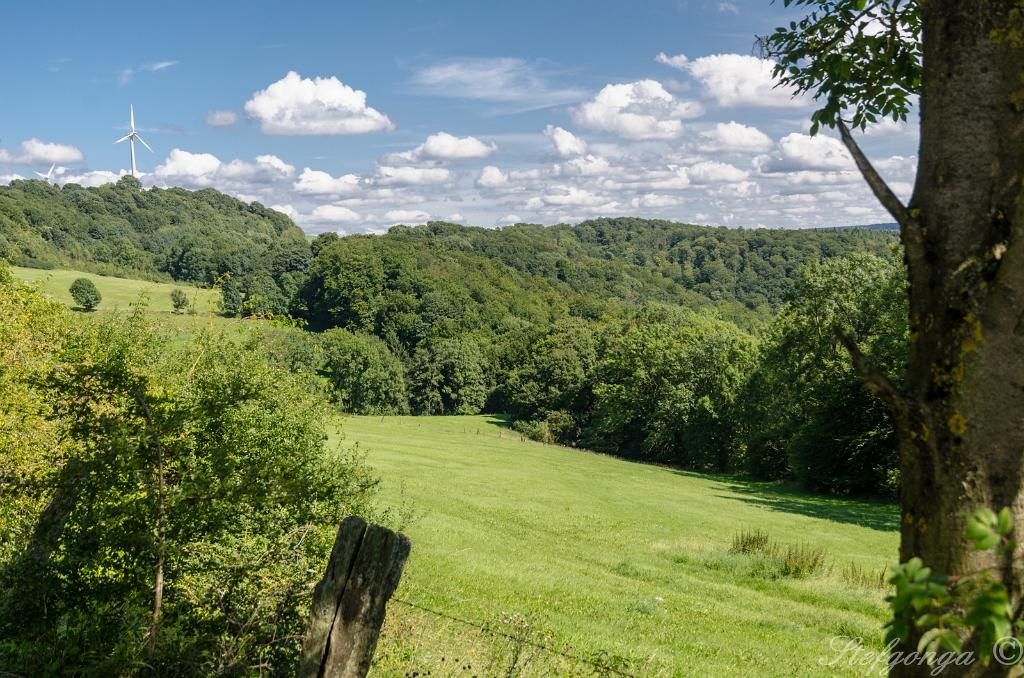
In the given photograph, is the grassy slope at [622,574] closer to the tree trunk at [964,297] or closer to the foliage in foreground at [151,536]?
the foliage in foreground at [151,536]

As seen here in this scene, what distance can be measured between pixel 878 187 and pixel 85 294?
329 feet

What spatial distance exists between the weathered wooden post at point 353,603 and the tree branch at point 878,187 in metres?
3.60

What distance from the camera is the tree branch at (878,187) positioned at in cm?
310

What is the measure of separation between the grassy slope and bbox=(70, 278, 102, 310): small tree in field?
6357 cm

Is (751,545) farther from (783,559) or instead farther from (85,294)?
(85,294)

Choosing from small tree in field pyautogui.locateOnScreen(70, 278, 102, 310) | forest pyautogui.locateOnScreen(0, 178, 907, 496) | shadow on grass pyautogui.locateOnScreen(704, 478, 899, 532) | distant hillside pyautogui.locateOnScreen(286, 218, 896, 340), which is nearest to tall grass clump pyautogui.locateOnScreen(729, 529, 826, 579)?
forest pyautogui.locateOnScreen(0, 178, 907, 496)

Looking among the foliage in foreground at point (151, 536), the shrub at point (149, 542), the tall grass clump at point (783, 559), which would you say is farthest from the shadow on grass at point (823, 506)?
the shrub at point (149, 542)

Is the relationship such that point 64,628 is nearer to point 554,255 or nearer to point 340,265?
point 340,265

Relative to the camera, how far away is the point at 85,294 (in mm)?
87750

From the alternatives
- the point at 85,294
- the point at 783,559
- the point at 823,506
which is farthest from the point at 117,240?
the point at 783,559

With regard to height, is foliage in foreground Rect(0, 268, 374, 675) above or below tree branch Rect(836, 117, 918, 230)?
below

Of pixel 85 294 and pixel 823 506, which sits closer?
pixel 823 506

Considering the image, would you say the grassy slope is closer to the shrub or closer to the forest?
the shrub

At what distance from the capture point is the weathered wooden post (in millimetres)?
4863
